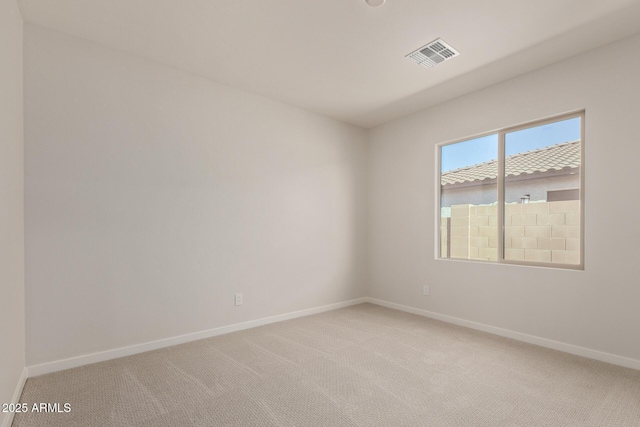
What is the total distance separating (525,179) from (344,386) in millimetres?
2716

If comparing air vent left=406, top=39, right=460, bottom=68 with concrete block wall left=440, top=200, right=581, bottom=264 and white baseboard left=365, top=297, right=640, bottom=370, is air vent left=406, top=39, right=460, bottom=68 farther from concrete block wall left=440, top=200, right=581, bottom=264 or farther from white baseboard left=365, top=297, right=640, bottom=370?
white baseboard left=365, top=297, right=640, bottom=370

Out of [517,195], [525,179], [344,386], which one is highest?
[525,179]

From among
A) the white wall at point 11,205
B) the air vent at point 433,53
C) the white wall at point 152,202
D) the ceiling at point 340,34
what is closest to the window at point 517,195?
the ceiling at point 340,34

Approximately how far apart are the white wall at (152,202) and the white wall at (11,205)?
19 cm

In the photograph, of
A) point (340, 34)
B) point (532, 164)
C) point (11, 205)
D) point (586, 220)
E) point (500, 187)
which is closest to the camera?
point (11, 205)

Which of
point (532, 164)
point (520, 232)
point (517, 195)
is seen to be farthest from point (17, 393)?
point (532, 164)

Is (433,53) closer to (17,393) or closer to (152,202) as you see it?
(152,202)

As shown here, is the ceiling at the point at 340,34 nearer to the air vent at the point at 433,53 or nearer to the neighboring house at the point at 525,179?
the air vent at the point at 433,53

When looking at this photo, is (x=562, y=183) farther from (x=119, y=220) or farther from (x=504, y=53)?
(x=119, y=220)

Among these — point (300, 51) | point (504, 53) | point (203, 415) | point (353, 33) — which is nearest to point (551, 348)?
point (504, 53)

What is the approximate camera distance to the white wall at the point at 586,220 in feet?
8.38

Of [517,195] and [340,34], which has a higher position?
[340,34]

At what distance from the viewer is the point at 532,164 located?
127 inches

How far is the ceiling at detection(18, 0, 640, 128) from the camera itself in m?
2.23
